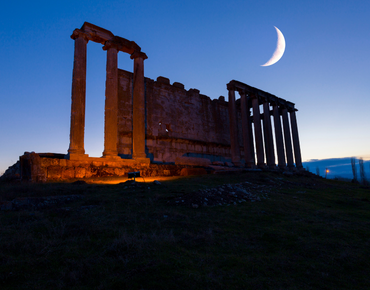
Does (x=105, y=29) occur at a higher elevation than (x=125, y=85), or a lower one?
higher

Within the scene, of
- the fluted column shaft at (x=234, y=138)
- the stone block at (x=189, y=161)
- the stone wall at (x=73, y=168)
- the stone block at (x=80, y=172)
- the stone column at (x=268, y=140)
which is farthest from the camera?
the stone column at (x=268, y=140)

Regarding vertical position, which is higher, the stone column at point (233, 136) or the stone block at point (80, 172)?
the stone column at point (233, 136)

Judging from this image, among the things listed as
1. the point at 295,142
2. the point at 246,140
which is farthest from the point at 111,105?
the point at 295,142

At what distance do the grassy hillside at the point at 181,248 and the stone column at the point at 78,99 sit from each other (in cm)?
911

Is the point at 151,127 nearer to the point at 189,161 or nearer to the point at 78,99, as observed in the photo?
the point at 189,161

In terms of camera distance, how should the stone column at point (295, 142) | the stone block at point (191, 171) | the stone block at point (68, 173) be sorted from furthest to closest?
Result: the stone column at point (295, 142) < the stone block at point (191, 171) < the stone block at point (68, 173)

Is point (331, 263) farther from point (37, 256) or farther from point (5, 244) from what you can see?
point (5, 244)

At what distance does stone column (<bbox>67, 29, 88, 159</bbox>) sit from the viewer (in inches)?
607

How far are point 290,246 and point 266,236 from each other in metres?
0.56

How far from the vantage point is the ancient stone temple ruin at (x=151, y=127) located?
15.4 meters

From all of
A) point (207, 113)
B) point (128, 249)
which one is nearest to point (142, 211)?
point (128, 249)

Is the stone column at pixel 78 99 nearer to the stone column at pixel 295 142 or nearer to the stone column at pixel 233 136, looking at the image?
the stone column at pixel 233 136

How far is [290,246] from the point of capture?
442cm

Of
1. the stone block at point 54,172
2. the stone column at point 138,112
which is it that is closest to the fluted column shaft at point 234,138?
the stone column at point 138,112
